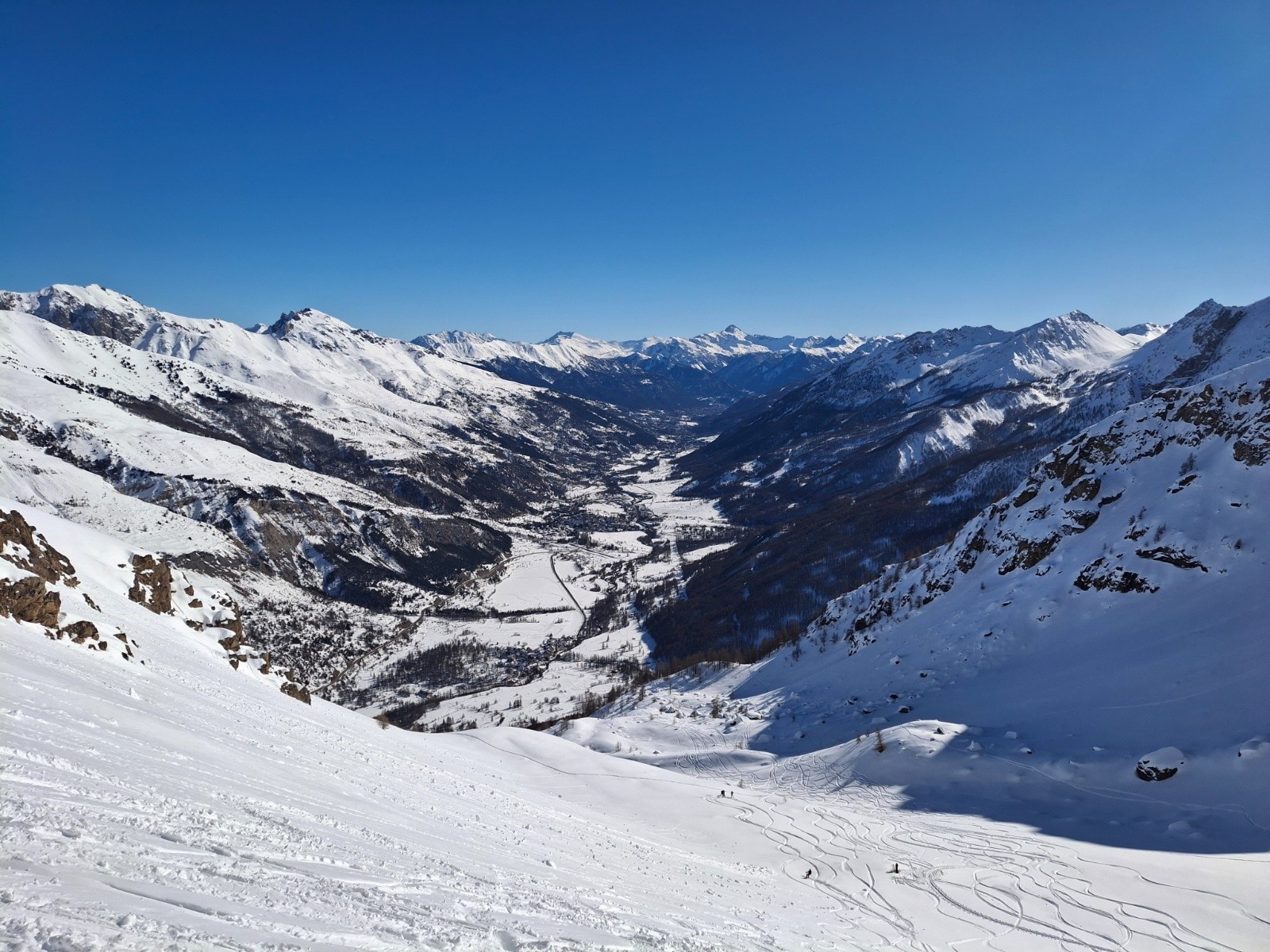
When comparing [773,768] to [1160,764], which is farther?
[773,768]

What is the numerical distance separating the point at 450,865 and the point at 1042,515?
6385cm

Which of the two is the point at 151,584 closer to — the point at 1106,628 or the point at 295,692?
the point at 295,692

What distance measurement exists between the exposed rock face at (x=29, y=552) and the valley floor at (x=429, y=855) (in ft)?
17.8

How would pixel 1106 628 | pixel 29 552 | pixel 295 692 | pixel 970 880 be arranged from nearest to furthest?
pixel 970 880, pixel 29 552, pixel 295 692, pixel 1106 628

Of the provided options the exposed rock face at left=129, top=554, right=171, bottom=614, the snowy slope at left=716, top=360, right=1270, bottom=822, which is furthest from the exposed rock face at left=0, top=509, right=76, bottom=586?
the snowy slope at left=716, top=360, right=1270, bottom=822

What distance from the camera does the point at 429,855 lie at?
49.4 ft

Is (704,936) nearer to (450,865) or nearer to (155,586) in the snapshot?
(450,865)

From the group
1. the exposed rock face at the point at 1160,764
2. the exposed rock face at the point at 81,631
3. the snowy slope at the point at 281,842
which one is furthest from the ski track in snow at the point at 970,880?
the exposed rock face at the point at 81,631

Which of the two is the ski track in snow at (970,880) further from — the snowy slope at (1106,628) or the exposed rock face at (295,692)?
the exposed rock face at (295,692)

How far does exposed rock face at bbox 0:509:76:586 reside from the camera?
26.0 metres

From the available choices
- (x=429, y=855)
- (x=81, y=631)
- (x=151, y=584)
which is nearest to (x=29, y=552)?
(x=81, y=631)

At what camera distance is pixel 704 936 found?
14484mm

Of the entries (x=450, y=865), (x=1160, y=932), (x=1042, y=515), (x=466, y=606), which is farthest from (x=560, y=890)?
(x=466, y=606)

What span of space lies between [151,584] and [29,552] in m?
13.3
